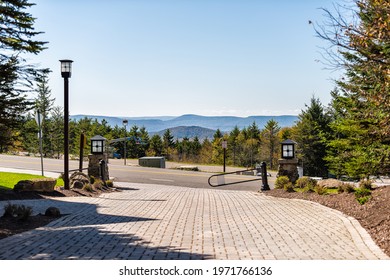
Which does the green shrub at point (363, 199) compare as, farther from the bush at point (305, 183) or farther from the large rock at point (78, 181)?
the large rock at point (78, 181)

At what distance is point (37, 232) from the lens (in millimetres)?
8398

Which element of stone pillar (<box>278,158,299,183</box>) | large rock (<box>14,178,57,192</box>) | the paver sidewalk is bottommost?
the paver sidewalk

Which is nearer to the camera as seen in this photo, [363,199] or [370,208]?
[370,208]

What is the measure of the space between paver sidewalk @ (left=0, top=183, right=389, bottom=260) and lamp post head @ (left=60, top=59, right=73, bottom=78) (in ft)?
15.6

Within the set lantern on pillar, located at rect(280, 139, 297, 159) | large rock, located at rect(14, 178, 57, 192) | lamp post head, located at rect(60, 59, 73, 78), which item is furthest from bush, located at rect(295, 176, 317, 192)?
lamp post head, located at rect(60, 59, 73, 78)

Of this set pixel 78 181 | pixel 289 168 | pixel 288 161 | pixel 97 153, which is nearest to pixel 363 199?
pixel 288 161

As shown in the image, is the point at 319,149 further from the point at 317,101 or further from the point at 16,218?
the point at 16,218

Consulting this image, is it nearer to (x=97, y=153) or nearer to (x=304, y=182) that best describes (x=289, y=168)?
(x=304, y=182)

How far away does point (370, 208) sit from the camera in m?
10.3

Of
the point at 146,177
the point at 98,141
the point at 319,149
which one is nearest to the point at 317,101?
the point at 319,149

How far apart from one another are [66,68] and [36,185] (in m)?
4.14

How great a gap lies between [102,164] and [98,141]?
45.8 inches

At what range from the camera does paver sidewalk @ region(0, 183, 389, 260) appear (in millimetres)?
6719

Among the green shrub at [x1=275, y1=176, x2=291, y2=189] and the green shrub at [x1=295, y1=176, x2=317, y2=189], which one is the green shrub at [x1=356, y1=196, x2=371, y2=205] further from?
the green shrub at [x1=275, y1=176, x2=291, y2=189]
